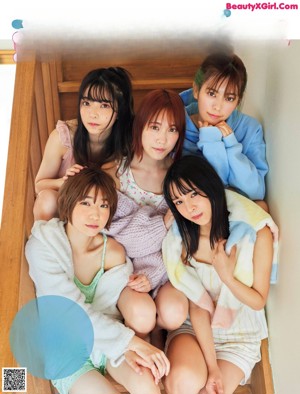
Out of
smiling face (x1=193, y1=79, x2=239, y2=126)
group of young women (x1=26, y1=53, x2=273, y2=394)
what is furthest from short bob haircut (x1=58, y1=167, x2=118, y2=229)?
smiling face (x1=193, y1=79, x2=239, y2=126)

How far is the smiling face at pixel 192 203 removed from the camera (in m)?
1.01

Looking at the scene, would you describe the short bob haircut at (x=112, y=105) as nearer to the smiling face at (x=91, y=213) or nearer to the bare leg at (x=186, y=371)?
the smiling face at (x=91, y=213)

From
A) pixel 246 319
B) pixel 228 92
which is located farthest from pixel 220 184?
pixel 246 319

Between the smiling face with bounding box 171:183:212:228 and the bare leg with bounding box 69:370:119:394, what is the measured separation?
317mm

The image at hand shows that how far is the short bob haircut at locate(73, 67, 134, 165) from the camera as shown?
1.07m

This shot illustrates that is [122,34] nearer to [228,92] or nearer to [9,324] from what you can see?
[228,92]

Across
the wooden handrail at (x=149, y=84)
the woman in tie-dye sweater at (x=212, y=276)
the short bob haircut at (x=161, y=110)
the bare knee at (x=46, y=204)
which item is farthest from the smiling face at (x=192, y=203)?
the wooden handrail at (x=149, y=84)

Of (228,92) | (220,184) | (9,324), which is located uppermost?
(228,92)

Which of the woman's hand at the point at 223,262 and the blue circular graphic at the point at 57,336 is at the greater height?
the woman's hand at the point at 223,262

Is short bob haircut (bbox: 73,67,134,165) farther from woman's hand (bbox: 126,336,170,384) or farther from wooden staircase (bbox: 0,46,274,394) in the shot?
woman's hand (bbox: 126,336,170,384)

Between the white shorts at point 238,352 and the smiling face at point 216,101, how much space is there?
1.27ft

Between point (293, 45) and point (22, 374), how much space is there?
69 cm

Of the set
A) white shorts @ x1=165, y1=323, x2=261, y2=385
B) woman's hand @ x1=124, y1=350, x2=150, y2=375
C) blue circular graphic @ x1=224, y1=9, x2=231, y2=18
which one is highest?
blue circular graphic @ x1=224, y1=9, x2=231, y2=18

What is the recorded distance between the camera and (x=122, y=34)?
1.06 metres
